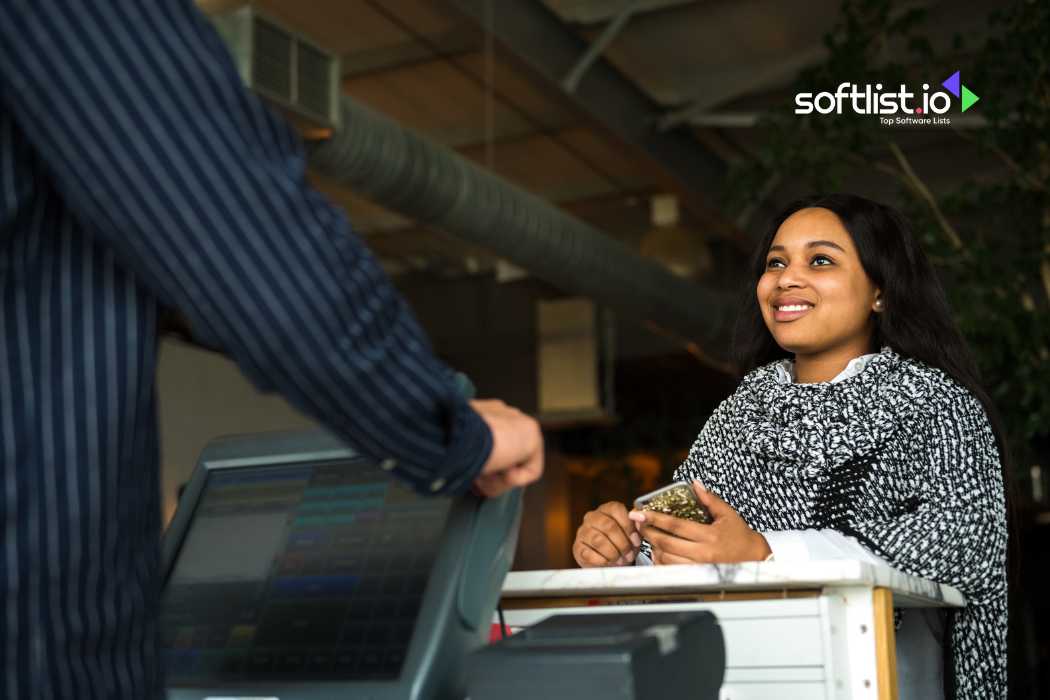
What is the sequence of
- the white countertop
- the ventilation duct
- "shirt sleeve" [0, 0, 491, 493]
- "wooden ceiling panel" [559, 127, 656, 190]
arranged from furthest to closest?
"wooden ceiling panel" [559, 127, 656, 190] → the ventilation duct → the white countertop → "shirt sleeve" [0, 0, 491, 493]

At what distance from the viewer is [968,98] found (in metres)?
4.34

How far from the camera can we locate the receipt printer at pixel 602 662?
2.77ft

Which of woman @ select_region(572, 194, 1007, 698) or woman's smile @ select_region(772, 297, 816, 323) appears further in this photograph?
woman's smile @ select_region(772, 297, 816, 323)

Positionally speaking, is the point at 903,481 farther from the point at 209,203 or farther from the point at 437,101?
the point at 437,101

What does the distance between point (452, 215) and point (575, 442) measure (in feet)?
17.8

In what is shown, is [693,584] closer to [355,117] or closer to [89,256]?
[89,256]

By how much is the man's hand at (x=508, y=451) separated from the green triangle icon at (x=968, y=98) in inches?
149

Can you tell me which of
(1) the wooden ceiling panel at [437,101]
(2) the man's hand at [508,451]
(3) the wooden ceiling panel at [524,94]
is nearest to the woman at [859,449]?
(2) the man's hand at [508,451]

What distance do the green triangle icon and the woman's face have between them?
2.22 m

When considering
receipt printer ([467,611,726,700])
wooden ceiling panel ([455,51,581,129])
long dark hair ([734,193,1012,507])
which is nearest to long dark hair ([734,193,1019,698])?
long dark hair ([734,193,1012,507])

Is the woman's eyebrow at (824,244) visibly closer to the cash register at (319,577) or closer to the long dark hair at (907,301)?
the long dark hair at (907,301)

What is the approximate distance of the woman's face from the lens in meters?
2.27

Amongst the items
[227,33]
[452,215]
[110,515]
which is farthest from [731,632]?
[452,215]

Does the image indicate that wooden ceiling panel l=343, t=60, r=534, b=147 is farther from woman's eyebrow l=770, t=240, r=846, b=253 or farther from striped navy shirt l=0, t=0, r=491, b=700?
striped navy shirt l=0, t=0, r=491, b=700
